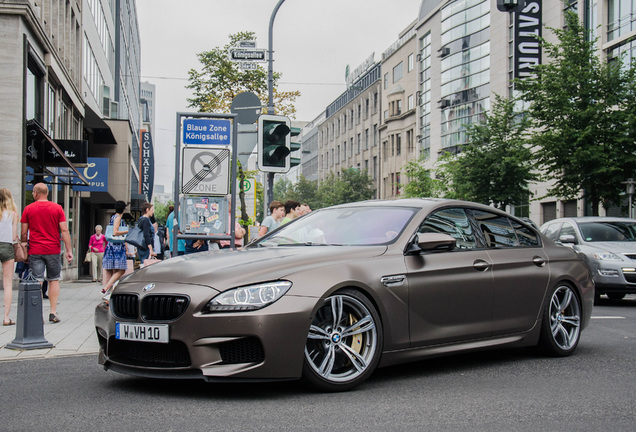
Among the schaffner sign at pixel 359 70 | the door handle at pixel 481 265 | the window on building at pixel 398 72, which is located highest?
the schaffner sign at pixel 359 70

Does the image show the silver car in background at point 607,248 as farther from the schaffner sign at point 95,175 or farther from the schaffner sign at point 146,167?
the schaffner sign at point 146,167

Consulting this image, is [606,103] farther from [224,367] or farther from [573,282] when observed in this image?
[224,367]

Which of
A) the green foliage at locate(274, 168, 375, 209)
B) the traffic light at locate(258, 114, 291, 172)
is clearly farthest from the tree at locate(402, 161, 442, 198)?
the traffic light at locate(258, 114, 291, 172)

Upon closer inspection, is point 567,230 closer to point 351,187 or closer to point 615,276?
point 615,276

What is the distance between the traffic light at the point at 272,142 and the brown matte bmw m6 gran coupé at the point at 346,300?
443cm

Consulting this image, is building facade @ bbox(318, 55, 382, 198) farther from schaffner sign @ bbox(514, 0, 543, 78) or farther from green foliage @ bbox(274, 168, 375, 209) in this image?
schaffner sign @ bbox(514, 0, 543, 78)

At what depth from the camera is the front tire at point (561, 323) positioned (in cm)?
695

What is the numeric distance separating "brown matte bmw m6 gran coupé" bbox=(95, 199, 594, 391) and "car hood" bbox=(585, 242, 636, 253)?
23.9 feet

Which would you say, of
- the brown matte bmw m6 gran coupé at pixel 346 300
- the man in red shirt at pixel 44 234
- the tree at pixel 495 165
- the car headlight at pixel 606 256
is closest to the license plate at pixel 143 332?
the brown matte bmw m6 gran coupé at pixel 346 300

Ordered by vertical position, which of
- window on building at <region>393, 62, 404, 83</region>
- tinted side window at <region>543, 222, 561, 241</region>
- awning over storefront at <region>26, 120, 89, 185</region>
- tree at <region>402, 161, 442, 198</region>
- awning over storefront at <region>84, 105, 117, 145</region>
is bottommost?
tinted side window at <region>543, 222, 561, 241</region>

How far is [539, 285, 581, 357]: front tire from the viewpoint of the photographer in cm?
695

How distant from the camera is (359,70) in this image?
3770 inches

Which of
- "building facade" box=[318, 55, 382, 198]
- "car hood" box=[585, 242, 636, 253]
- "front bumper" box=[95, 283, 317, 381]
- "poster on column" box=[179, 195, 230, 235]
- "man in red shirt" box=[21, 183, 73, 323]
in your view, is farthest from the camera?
"building facade" box=[318, 55, 382, 198]

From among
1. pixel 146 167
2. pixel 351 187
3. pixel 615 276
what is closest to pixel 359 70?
pixel 351 187
